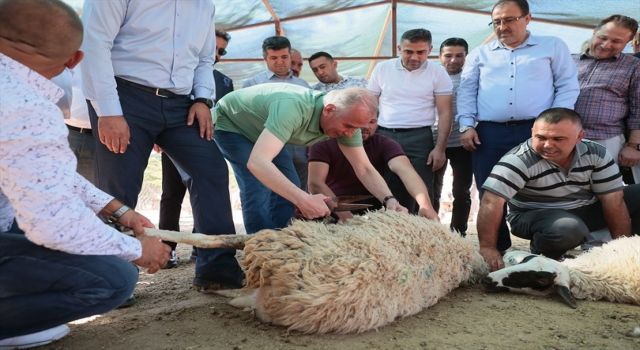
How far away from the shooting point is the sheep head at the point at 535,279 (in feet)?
8.42

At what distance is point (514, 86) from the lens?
12.5 feet

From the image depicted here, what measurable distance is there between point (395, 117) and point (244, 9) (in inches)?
150

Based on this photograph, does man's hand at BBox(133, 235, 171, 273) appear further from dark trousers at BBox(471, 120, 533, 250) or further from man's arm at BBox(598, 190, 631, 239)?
man's arm at BBox(598, 190, 631, 239)

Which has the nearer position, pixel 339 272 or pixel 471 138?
pixel 339 272

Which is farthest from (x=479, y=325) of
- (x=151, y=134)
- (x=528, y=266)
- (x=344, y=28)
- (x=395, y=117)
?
(x=344, y=28)

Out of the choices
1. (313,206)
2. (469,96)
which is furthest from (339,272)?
(469,96)

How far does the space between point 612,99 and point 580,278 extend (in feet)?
6.32

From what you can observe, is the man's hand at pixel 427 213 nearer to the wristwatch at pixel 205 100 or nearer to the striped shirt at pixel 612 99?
the wristwatch at pixel 205 100

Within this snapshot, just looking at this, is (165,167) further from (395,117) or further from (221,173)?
(395,117)

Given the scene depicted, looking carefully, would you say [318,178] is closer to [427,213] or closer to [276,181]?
[427,213]

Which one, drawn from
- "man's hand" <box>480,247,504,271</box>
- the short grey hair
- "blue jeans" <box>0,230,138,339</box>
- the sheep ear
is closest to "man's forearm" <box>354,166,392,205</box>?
the short grey hair

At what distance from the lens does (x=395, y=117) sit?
4488 mm

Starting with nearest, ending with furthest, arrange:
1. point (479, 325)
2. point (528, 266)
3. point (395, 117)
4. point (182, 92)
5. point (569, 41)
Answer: point (479, 325)
point (528, 266)
point (182, 92)
point (395, 117)
point (569, 41)

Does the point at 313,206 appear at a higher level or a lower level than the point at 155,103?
lower
